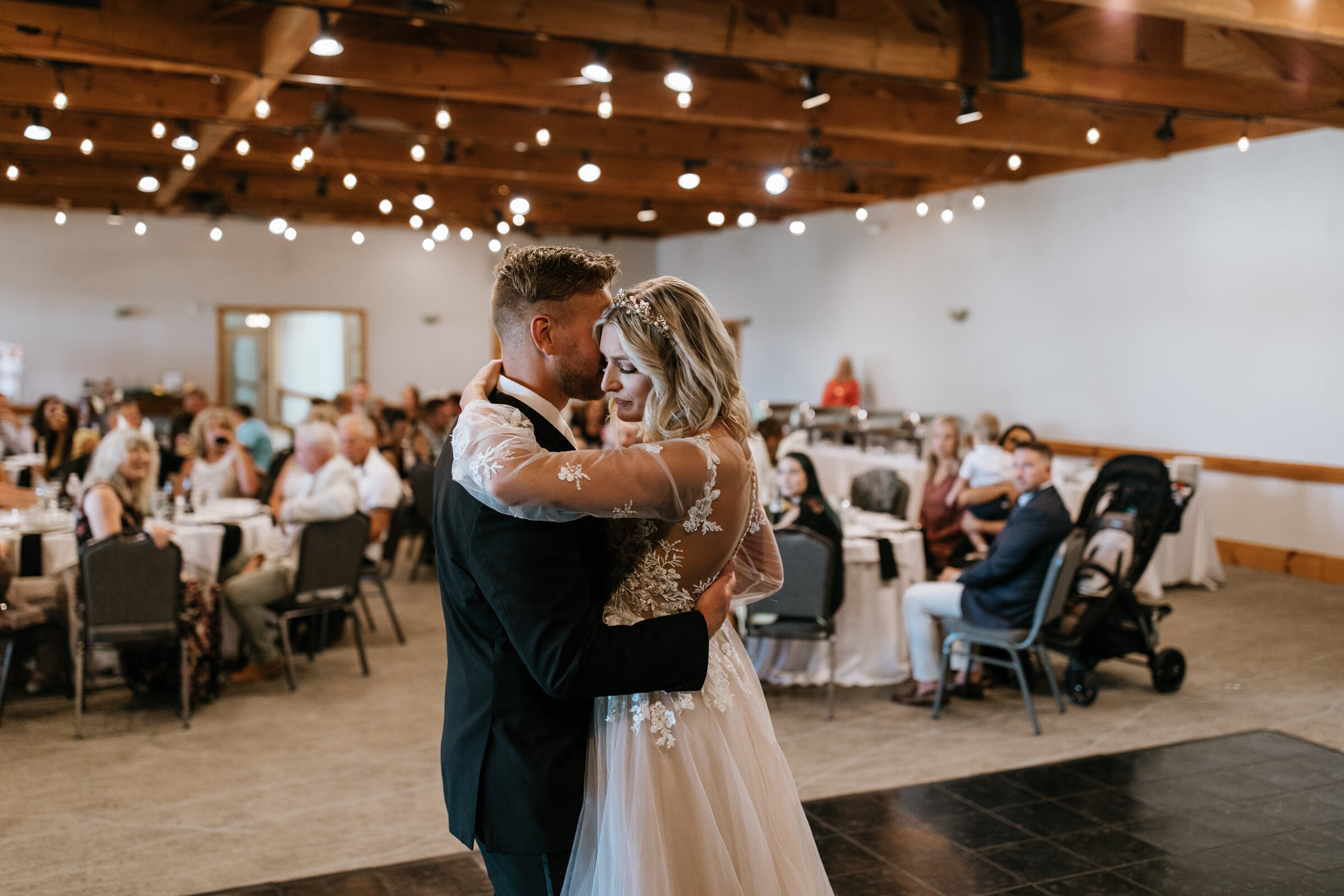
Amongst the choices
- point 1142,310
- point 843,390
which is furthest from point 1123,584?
point 843,390

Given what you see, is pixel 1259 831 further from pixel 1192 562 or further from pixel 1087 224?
pixel 1087 224

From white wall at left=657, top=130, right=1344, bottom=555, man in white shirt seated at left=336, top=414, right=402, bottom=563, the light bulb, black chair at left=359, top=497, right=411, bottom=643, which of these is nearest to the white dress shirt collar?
the light bulb

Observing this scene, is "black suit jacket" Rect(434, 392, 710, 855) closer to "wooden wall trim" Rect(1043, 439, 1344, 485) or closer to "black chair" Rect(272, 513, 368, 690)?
"black chair" Rect(272, 513, 368, 690)

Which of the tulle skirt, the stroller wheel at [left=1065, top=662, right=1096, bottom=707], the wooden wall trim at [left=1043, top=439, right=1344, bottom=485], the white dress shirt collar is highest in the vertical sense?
the white dress shirt collar

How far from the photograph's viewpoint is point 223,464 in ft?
23.3

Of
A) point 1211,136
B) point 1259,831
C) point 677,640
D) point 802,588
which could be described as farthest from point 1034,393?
point 677,640

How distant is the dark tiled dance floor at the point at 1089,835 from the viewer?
3426mm

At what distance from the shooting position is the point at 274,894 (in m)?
3.37

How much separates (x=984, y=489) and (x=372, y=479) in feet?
12.1

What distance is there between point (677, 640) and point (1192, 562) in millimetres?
7729

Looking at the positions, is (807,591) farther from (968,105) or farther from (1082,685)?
(968,105)

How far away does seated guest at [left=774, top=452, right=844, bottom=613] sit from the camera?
17.0 ft

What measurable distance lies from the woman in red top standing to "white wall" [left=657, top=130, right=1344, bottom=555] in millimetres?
460

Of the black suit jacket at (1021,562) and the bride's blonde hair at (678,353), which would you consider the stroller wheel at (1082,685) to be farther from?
the bride's blonde hair at (678,353)
